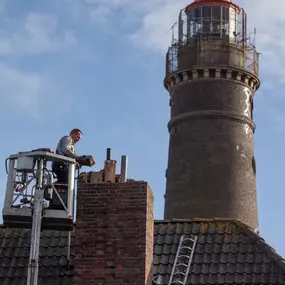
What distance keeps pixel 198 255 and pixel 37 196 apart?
5.09 metres

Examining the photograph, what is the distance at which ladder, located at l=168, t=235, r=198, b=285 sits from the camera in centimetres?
1680

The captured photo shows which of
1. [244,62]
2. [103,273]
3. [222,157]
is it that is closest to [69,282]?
[103,273]

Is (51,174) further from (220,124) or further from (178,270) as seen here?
(220,124)

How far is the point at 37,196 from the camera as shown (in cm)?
1332

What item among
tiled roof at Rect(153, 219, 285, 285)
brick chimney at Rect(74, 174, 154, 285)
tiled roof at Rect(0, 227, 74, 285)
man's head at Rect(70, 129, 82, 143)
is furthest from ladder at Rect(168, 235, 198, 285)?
man's head at Rect(70, 129, 82, 143)

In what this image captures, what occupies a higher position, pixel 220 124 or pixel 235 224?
pixel 220 124

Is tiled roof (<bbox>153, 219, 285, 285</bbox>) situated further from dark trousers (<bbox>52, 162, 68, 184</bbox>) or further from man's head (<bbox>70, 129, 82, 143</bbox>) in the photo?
dark trousers (<bbox>52, 162, 68, 184</bbox>)

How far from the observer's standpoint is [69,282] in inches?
657

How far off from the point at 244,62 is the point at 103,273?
901 inches

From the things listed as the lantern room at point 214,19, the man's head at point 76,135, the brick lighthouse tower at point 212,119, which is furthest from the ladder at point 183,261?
the lantern room at point 214,19

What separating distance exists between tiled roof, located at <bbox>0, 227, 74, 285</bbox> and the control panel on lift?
3243 mm

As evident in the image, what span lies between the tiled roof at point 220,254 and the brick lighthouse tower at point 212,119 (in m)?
14.5

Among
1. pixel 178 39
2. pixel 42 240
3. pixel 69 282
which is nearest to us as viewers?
pixel 69 282

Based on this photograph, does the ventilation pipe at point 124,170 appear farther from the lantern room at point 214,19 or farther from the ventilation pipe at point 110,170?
the lantern room at point 214,19
